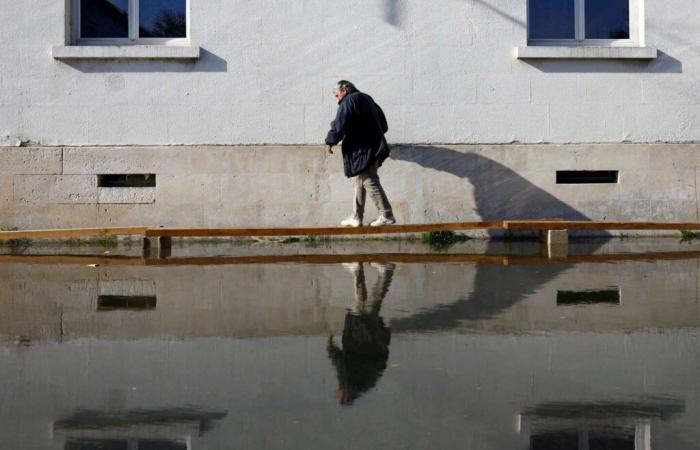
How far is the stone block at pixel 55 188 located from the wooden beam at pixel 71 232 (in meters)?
0.72

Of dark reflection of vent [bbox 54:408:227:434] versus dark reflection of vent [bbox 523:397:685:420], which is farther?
dark reflection of vent [bbox 523:397:685:420]

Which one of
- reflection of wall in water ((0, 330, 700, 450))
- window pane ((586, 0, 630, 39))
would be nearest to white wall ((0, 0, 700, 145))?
window pane ((586, 0, 630, 39))

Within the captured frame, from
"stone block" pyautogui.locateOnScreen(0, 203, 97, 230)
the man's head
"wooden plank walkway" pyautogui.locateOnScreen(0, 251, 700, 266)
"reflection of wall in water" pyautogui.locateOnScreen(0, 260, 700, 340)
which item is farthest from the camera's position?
"stone block" pyautogui.locateOnScreen(0, 203, 97, 230)

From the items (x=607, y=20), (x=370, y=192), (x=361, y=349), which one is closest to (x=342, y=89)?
(x=370, y=192)

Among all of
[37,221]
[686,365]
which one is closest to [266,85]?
[37,221]

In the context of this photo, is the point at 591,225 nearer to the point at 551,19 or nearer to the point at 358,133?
the point at 358,133

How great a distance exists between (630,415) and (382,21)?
825cm

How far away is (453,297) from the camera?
6.86m

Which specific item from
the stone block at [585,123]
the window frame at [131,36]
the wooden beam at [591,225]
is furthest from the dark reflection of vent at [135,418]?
the stone block at [585,123]

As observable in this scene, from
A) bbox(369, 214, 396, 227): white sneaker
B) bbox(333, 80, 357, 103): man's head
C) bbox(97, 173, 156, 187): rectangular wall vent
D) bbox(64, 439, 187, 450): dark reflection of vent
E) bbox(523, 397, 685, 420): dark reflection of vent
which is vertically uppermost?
bbox(333, 80, 357, 103): man's head

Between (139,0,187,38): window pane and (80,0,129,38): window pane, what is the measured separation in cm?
20

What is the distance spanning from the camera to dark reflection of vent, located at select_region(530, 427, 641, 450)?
11.5 ft

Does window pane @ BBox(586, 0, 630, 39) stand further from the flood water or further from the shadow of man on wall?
the flood water

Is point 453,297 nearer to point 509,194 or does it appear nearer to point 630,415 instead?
point 630,415
